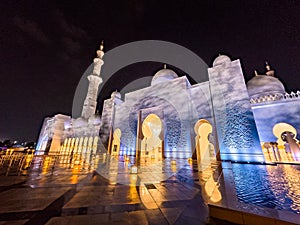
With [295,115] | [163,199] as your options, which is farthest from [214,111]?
[163,199]

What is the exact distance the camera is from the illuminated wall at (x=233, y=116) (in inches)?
333

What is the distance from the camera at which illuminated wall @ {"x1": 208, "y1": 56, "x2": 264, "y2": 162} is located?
8461mm

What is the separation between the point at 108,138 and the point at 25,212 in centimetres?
1528

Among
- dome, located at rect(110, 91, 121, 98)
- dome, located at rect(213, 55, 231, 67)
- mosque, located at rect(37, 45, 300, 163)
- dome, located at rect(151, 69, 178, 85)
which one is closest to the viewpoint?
mosque, located at rect(37, 45, 300, 163)

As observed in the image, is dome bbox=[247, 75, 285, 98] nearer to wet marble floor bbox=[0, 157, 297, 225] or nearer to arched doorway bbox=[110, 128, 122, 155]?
wet marble floor bbox=[0, 157, 297, 225]

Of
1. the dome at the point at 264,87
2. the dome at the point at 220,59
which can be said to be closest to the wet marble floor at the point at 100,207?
the dome at the point at 220,59

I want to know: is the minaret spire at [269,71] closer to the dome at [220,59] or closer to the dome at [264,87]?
the dome at [264,87]

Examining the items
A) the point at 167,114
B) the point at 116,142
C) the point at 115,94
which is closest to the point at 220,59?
the point at 167,114

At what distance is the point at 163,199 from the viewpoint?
91.0 inches

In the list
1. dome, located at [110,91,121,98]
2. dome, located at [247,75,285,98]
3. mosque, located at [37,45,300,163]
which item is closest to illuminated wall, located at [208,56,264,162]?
mosque, located at [37,45,300,163]

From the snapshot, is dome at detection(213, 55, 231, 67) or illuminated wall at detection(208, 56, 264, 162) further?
dome at detection(213, 55, 231, 67)

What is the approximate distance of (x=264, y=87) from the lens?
13.3 metres

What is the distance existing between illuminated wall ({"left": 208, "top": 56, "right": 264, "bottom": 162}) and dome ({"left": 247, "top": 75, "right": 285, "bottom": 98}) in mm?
5650

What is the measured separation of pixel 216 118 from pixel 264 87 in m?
8.15
